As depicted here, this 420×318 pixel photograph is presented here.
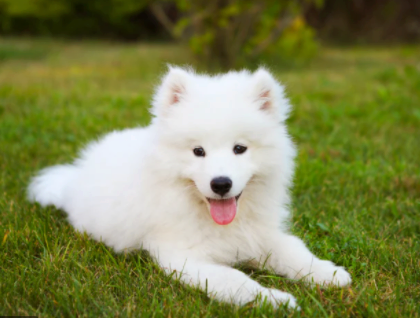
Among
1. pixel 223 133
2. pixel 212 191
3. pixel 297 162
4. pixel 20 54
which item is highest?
pixel 223 133

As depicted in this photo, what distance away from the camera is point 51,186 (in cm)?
334

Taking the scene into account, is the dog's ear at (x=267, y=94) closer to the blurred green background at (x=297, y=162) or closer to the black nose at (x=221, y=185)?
the black nose at (x=221, y=185)

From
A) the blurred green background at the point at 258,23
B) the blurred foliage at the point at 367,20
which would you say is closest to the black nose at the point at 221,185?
the blurred green background at the point at 258,23

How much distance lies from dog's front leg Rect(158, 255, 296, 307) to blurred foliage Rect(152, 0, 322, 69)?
265 inches

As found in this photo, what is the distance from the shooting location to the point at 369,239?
8.99 feet

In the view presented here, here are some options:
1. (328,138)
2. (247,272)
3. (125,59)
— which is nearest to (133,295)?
(247,272)

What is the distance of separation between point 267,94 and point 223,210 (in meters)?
0.65

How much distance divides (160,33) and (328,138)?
18.3 meters

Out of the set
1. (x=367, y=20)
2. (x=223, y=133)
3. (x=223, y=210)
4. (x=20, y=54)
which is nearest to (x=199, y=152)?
(x=223, y=133)

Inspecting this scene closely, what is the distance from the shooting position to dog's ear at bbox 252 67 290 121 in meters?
2.41

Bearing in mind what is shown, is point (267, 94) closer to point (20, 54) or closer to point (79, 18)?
point (20, 54)

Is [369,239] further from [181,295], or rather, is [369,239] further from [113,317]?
[113,317]

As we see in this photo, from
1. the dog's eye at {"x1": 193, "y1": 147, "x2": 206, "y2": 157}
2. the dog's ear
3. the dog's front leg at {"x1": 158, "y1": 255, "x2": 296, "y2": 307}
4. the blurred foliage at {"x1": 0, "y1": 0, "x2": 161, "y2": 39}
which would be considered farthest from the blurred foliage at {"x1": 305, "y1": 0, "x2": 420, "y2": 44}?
the dog's front leg at {"x1": 158, "y1": 255, "x2": 296, "y2": 307}

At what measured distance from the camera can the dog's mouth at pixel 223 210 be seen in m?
2.35
